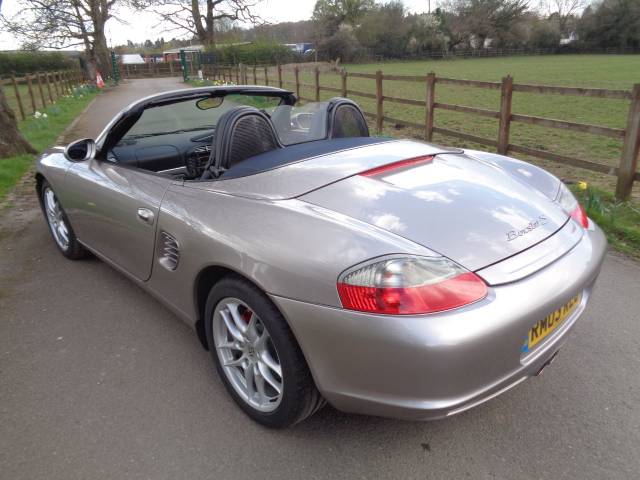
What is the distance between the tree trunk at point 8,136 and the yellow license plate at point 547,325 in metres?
9.12

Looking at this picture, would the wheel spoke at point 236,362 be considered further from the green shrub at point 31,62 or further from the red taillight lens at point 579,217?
the green shrub at point 31,62

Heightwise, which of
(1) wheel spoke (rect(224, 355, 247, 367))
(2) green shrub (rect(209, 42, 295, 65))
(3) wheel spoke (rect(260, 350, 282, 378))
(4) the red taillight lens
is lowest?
(1) wheel spoke (rect(224, 355, 247, 367))

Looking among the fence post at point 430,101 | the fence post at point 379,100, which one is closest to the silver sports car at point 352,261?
the fence post at point 430,101

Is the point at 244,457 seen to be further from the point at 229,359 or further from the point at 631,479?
the point at 631,479

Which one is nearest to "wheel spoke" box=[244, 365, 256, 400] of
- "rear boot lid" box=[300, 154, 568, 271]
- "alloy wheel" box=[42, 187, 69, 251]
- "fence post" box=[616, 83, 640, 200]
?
"rear boot lid" box=[300, 154, 568, 271]

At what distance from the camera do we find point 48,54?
2016 inches

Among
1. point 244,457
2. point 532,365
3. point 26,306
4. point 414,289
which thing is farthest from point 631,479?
point 26,306

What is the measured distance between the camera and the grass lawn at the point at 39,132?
7.37 m

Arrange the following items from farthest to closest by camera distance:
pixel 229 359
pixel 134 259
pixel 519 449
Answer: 1. pixel 134 259
2. pixel 229 359
3. pixel 519 449

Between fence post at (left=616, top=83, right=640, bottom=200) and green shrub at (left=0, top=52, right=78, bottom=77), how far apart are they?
53.9 m

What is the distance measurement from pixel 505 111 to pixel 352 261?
5.84 metres

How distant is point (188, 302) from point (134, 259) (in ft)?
2.23

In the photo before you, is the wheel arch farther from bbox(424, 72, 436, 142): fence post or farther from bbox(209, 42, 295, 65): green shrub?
bbox(209, 42, 295, 65): green shrub

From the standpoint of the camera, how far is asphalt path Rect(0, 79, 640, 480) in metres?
2.02
